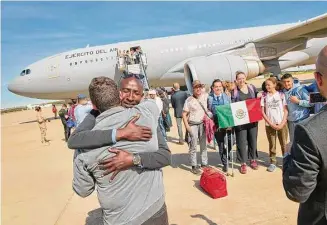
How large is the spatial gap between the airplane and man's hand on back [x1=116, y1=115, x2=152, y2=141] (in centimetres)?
1386

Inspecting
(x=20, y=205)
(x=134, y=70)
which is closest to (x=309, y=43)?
(x=134, y=70)

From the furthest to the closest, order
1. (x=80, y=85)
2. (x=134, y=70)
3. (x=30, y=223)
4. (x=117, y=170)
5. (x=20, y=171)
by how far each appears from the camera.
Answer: (x=80, y=85)
(x=134, y=70)
(x=20, y=171)
(x=30, y=223)
(x=117, y=170)

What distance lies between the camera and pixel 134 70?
15195mm

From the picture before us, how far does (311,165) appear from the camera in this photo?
54.2 inches

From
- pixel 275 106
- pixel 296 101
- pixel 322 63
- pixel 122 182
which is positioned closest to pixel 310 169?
pixel 322 63

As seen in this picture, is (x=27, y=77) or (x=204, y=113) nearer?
(x=204, y=113)

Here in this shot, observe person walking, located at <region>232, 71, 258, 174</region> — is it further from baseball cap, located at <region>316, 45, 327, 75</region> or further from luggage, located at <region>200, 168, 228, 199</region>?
baseball cap, located at <region>316, 45, 327, 75</region>

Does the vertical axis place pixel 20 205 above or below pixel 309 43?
below

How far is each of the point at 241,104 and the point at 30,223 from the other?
13.4 feet

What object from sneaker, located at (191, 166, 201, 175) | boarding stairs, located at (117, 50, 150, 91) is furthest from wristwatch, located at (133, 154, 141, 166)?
boarding stairs, located at (117, 50, 150, 91)

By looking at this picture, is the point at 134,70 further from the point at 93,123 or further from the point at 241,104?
the point at 93,123

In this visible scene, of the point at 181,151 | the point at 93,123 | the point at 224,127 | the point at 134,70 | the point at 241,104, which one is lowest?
the point at 181,151

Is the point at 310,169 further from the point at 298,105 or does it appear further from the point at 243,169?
the point at 243,169

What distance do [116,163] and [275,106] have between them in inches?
183
